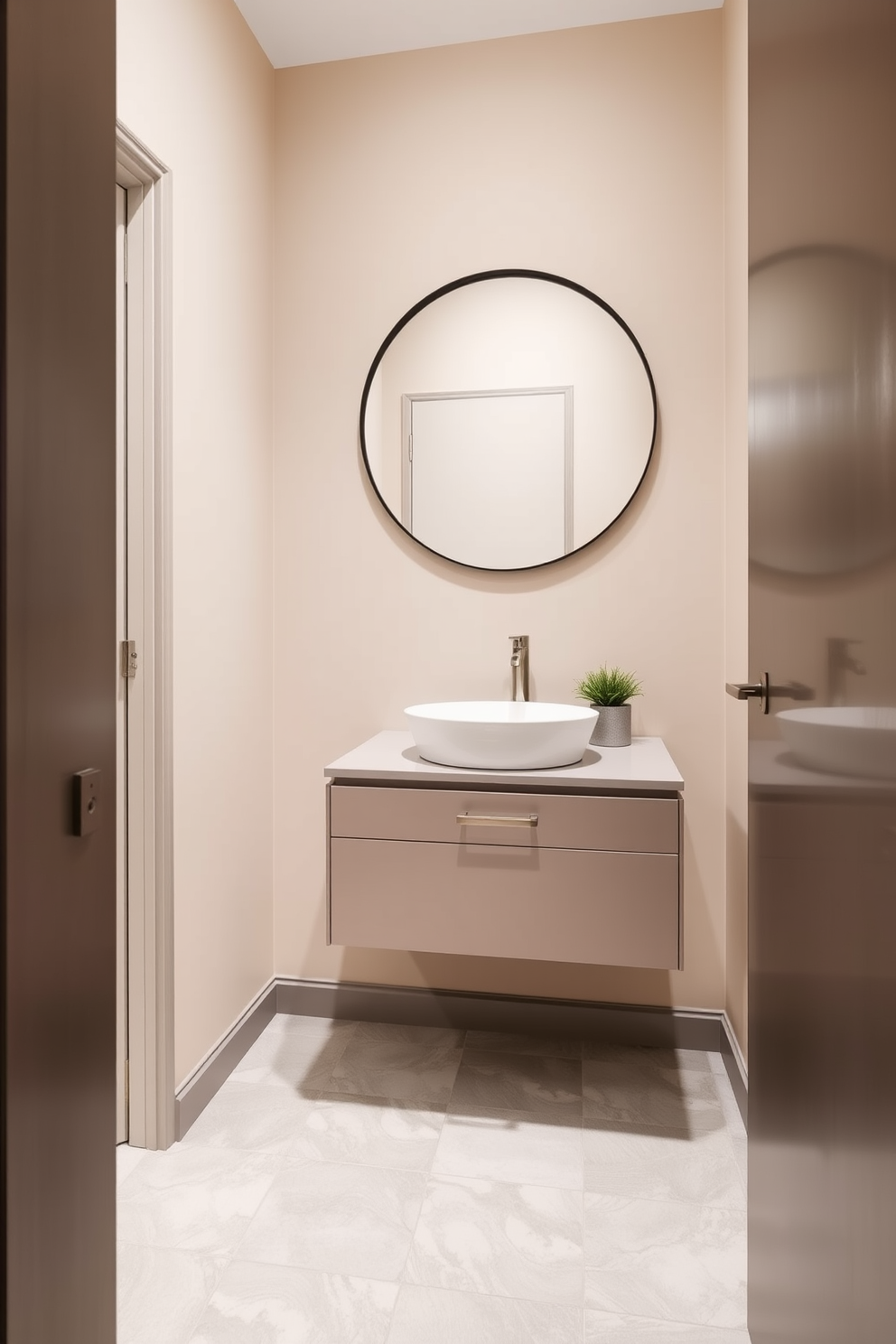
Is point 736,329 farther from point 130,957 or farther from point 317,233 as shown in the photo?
point 130,957

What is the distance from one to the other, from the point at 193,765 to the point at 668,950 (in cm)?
111

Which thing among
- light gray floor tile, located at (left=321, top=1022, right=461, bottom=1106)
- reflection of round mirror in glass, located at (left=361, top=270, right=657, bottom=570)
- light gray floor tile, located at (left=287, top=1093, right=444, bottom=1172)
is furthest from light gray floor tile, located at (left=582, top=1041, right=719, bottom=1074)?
reflection of round mirror in glass, located at (left=361, top=270, right=657, bottom=570)

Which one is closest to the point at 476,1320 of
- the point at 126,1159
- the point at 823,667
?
the point at 126,1159

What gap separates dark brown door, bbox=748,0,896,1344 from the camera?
0.70m

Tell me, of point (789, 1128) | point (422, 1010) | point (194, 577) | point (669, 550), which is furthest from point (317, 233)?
point (789, 1128)

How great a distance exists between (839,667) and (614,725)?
1237 millimetres

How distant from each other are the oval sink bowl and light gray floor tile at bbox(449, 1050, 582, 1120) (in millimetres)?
792

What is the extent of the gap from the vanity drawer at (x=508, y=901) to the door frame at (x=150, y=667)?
0.38 metres

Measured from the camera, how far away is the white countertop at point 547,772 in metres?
1.70

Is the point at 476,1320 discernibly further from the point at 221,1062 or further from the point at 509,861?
the point at 221,1062

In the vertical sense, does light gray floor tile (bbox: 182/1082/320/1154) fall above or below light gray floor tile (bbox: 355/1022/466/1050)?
below

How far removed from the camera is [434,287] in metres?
2.24

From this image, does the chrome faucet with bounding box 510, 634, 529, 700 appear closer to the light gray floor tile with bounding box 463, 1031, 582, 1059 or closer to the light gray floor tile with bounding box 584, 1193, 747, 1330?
the light gray floor tile with bounding box 463, 1031, 582, 1059

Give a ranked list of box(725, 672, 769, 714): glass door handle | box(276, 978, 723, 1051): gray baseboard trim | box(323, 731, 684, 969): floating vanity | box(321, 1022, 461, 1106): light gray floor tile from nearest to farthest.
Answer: box(725, 672, 769, 714): glass door handle → box(323, 731, 684, 969): floating vanity → box(321, 1022, 461, 1106): light gray floor tile → box(276, 978, 723, 1051): gray baseboard trim
